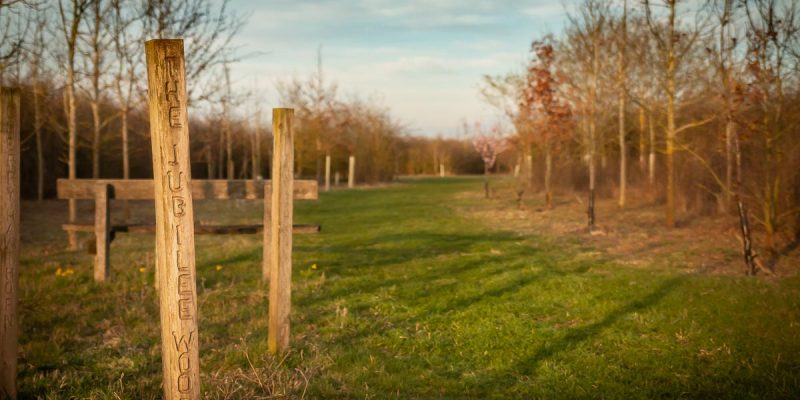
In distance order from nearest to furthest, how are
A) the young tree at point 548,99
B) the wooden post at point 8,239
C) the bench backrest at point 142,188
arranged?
the wooden post at point 8,239 → the bench backrest at point 142,188 → the young tree at point 548,99

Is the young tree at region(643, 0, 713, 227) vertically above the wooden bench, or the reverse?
the young tree at region(643, 0, 713, 227)

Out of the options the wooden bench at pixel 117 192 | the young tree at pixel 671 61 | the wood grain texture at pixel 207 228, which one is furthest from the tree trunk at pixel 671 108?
the wooden bench at pixel 117 192

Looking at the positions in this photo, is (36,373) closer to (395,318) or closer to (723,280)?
A: (395,318)

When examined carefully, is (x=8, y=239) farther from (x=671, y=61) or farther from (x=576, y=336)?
(x=671, y=61)

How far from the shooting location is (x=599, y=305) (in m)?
6.69

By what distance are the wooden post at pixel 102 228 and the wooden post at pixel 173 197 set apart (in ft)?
16.7

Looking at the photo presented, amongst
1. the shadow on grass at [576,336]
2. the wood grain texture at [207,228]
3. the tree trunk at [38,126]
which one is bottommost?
the shadow on grass at [576,336]

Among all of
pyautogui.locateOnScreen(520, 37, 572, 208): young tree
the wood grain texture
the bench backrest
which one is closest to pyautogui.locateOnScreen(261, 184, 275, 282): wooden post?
the bench backrest

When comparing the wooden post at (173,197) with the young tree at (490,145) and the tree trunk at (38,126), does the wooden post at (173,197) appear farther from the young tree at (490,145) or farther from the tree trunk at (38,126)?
the young tree at (490,145)

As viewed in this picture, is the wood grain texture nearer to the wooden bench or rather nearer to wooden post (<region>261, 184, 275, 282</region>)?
the wooden bench

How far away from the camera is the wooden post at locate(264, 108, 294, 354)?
4.93 m

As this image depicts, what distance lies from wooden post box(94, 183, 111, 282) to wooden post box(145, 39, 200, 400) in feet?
16.7

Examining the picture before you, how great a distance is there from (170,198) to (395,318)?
3656mm

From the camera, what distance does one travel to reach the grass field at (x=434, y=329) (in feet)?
14.3
